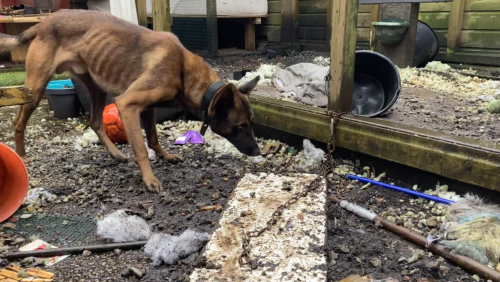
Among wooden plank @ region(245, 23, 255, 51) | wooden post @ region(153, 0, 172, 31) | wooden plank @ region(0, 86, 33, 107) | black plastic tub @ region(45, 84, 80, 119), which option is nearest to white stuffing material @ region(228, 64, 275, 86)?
wooden post @ region(153, 0, 172, 31)

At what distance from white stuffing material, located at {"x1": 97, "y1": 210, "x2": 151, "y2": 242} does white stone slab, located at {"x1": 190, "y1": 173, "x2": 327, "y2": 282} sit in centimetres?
54

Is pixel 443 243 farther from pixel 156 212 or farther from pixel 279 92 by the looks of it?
pixel 279 92

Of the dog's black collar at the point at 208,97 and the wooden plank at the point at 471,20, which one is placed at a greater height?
the wooden plank at the point at 471,20

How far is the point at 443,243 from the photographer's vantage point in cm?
253

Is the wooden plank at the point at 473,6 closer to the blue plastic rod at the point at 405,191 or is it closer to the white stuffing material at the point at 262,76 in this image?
the white stuffing material at the point at 262,76

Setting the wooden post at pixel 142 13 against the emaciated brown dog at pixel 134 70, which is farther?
the wooden post at pixel 142 13

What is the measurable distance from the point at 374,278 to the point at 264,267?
0.61 meters

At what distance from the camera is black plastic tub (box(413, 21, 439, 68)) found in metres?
7.35

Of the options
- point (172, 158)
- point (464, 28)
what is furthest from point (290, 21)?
point (172, 158)

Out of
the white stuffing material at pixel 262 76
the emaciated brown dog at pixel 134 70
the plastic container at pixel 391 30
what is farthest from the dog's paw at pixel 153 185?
the plastic container at pixel 391 30

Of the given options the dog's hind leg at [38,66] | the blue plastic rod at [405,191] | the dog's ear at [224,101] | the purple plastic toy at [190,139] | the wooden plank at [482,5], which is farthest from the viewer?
the wooden plank at [482,5]

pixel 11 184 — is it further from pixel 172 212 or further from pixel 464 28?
pixel 464 28

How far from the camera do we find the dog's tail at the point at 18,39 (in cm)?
395

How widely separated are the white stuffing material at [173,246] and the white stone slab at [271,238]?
139 millimetres
